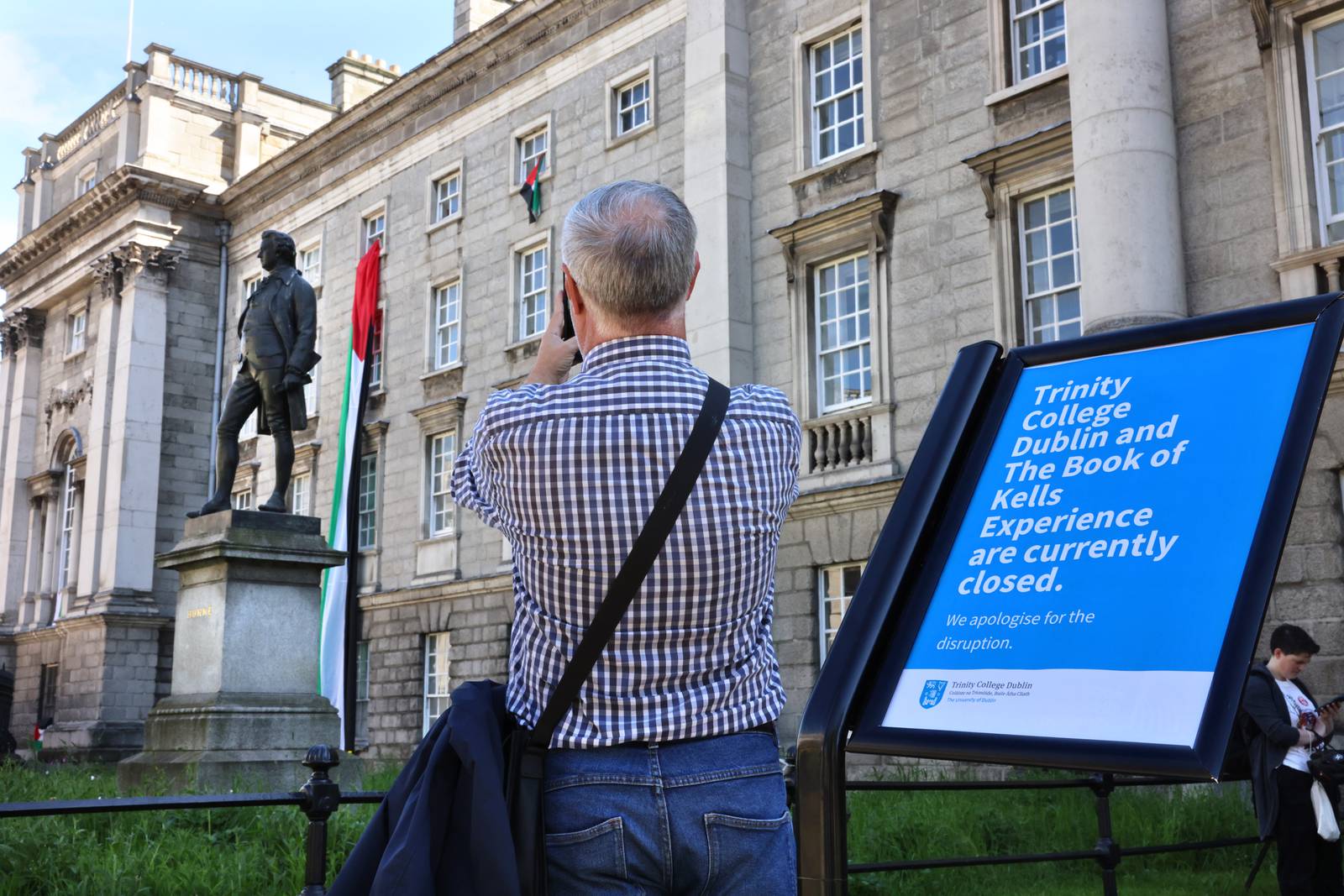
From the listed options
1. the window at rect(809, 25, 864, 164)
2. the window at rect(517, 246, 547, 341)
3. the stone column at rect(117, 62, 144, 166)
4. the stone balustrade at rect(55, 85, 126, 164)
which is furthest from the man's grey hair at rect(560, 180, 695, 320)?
the stone balustrade at rect(55, 85, 126, 164)

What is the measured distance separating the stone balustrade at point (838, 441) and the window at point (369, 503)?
13.1 meters

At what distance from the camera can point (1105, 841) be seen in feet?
22.1

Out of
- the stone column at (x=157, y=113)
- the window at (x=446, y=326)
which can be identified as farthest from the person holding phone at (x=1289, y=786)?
the stone column at (x=157, y=113)

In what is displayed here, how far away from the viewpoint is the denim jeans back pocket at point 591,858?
2.20 metres

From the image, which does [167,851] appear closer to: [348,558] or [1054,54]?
[348,558]

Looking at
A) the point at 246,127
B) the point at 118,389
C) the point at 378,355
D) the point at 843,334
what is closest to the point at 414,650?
the point at 378,355

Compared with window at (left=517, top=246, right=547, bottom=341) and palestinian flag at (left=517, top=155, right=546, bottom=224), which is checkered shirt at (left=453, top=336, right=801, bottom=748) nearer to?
window at (left=517, top=246, right=547, bottom=341)

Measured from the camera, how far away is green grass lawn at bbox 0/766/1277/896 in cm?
830

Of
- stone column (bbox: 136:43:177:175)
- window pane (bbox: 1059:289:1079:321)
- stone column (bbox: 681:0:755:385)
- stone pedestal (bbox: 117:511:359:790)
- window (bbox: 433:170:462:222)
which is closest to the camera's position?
stone pedestal (bbox: 117:511:359:790)

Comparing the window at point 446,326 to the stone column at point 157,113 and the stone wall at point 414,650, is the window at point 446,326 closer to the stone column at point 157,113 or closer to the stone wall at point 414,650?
the stone wall at point 414,650

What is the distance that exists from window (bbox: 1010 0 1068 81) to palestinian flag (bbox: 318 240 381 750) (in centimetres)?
1078

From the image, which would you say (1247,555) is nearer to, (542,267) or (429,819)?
(429,819)

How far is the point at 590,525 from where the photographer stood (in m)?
2.32

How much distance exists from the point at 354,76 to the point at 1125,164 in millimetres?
29691
